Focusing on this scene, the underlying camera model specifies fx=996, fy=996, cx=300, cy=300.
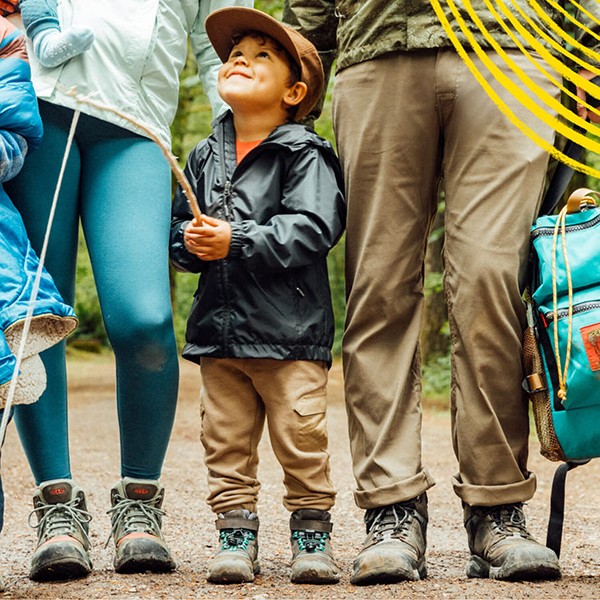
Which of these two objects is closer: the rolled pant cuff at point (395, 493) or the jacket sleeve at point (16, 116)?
the jacket sleeve at point (16, 116)

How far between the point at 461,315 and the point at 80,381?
1204 centimetres

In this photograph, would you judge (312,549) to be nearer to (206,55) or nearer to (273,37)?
(273,37)

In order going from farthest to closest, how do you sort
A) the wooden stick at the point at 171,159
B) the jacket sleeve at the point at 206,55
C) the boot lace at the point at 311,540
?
the jacket sleeve at the point at 206,55
the boot lace at the point at 311,540
the wooden stick at the point at 171,159

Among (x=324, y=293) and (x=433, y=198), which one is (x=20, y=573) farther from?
(x=433, y=198)

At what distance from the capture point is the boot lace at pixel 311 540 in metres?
2.90

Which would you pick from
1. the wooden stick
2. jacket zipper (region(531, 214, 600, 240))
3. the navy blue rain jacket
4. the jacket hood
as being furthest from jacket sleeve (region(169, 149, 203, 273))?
jacket zipper (region(531, 214, 600, 240))

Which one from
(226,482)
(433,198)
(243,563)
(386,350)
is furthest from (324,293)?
(243,563)

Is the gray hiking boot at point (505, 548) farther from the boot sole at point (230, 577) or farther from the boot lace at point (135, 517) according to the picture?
the boot lace at point (135, 517)

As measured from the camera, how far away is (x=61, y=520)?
9.92ft

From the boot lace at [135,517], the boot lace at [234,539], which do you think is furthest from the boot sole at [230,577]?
the boot lace at [135,517]

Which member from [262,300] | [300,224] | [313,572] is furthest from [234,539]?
[300,224]

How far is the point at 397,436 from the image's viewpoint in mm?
2982

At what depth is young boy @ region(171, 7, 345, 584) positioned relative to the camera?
2.89 m

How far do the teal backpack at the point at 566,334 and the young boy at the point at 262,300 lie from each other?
0.61m
